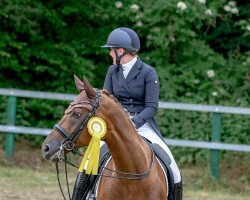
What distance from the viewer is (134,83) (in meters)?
6.69

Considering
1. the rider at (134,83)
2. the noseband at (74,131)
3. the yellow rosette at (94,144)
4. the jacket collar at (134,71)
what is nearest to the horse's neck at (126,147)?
the yellow rosette at (94,144)

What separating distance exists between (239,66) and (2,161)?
175 inches

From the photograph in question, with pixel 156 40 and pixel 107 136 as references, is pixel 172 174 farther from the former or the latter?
pixel 156 40

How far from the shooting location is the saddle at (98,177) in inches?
258

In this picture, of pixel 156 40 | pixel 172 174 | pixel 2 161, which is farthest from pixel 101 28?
pixel 172 174

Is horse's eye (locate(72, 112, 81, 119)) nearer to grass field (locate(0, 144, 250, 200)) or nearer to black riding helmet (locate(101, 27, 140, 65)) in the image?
black riding helmet (locate(101, 27, 140, 65))

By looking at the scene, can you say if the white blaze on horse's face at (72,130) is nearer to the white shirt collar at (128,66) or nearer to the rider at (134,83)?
the rider at (134,83)

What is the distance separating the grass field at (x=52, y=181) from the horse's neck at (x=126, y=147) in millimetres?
4295

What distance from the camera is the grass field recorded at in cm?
1058

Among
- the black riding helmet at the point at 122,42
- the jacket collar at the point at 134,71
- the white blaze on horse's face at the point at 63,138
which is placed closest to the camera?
the white blaze on horse's face at the point at 63,138

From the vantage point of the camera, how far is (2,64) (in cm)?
1309

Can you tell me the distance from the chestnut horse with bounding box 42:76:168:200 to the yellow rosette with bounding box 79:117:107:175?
5 cm

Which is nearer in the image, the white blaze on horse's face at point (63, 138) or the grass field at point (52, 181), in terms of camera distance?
the white blaze on horse's face at point (63, 138)

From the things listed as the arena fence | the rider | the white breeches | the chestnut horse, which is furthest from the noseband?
the arena fence
